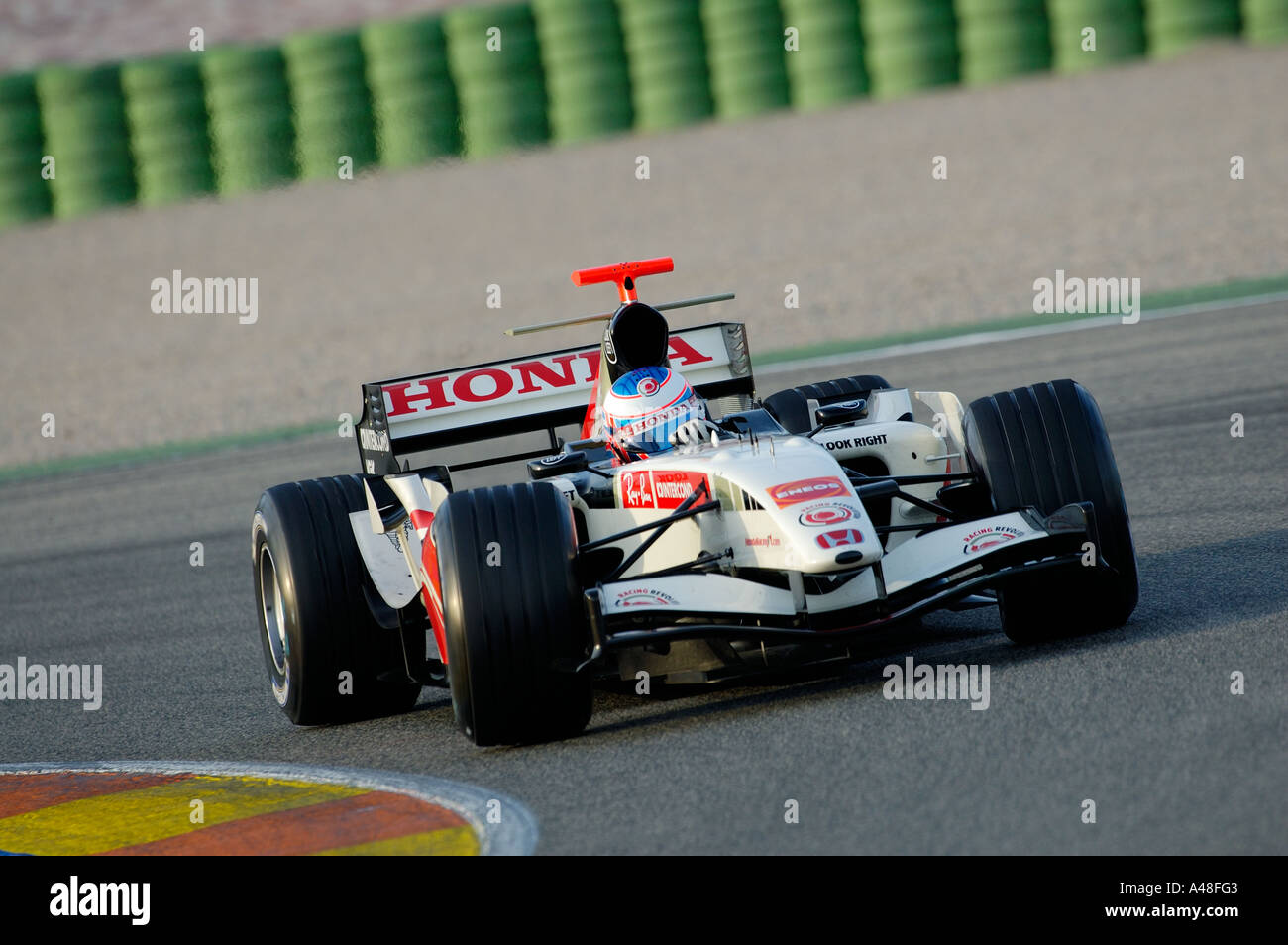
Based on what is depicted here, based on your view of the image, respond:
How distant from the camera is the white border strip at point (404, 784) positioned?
4.96 m

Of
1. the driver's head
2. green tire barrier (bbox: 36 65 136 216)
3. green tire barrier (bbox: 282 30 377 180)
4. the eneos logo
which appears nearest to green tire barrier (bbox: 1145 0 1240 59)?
green tire barrier (bbox: 282 30 377 180)

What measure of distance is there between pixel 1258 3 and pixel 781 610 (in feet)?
64.8

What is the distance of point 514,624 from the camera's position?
5738 millimetres

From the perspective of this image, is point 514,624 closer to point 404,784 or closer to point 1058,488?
point 404,784

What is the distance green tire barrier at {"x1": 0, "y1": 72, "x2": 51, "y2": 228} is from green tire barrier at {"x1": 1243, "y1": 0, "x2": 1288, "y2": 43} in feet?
51.3

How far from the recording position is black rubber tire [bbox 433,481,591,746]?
5.73 metres

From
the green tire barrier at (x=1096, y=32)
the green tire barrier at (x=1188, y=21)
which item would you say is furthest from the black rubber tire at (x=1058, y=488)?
the green tire barrier at (x=1188, y=21)

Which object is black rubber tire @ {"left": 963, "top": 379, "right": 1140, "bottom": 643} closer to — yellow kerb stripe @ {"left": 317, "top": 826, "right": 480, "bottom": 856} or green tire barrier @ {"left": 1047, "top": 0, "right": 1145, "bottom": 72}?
yellow kerb stripe @ {"left": 317, "top": 826, "right": 480, "bottom": 856}

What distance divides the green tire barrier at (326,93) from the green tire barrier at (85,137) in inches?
90.4

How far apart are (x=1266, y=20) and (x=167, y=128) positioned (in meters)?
14.3

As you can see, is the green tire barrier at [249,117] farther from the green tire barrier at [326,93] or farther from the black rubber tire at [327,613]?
the black rubber tire at [327,613]

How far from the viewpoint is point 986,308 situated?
18.2 m
